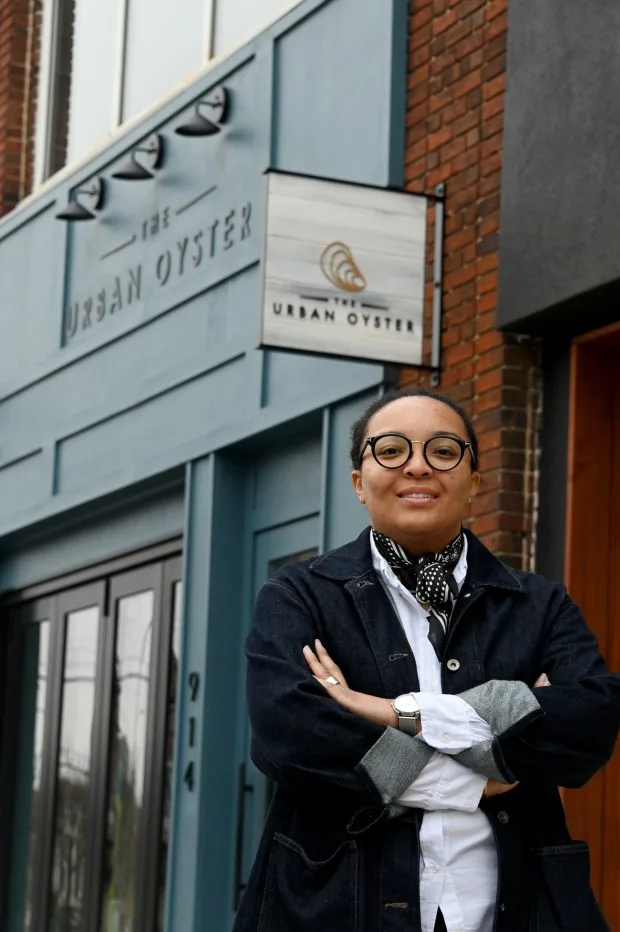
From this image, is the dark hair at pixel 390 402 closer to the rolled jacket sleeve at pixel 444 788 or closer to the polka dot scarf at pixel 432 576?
the polka dot scarf at pixel 432 576

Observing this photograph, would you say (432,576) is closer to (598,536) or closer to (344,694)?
(344,694)

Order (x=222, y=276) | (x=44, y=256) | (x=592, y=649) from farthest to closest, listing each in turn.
Answer: (x=44, y=256) < (x=222, y=276) < (x=592, y=649)

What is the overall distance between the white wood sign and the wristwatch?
3828mm

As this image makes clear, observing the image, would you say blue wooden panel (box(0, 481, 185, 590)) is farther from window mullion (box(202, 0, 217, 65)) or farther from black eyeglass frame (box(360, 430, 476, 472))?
black eyeglass frame (box(360, 430, 476, 472))

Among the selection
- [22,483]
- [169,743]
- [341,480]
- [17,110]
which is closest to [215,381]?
[341,480]

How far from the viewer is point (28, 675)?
12.2 m

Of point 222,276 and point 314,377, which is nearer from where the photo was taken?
point 314,377

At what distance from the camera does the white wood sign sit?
7312mm

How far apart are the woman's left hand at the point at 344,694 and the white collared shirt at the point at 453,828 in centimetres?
7

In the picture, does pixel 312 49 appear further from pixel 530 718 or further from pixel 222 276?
pixel 530 718

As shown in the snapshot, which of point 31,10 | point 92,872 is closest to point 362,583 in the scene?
point 92,872

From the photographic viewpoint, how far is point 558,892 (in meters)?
3.53

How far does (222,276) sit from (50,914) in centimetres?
427

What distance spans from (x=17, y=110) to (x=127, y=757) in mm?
4517
